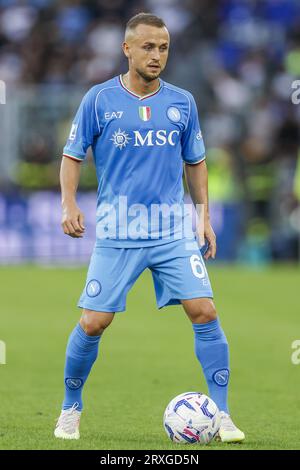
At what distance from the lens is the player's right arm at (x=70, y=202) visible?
676cm

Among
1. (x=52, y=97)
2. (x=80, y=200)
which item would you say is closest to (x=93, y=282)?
(x=80, y=200)

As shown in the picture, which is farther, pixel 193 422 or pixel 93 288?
pixel 93 288

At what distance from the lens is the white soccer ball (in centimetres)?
674

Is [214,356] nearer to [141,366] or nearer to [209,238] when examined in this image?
[209,238]

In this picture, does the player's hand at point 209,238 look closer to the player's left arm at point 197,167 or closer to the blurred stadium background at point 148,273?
the player's left arm at point 197,167

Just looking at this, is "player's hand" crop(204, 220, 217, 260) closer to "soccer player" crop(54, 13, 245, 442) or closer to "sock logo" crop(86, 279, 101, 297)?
"soccer player" crop(54, 13, 245, 442)

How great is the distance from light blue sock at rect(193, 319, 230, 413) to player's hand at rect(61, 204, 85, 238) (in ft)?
2.88

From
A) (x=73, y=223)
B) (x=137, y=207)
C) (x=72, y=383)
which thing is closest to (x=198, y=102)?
(x=137, y=207)

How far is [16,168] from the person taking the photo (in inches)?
813

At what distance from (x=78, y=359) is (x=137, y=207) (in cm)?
93

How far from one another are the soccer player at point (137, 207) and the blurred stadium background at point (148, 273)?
19.7 inches

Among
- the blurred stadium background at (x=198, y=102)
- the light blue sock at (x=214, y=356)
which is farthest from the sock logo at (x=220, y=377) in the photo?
the blurred stadium background at (x=198, y=102)

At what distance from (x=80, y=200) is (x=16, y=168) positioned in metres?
1.46

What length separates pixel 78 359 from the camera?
699 cm
